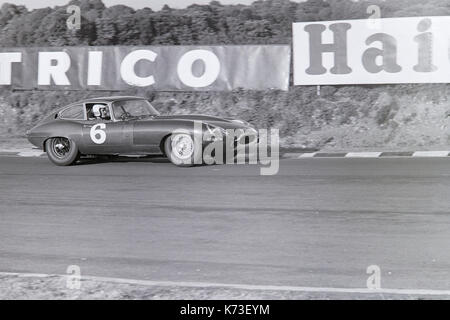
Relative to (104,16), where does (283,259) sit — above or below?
below

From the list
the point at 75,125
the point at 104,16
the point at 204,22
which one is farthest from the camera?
the point at 104,16

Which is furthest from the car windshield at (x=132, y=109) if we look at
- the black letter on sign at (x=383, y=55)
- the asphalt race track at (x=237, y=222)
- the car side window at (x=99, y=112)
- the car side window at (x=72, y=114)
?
the black letter on sign at (x=383, y=55)

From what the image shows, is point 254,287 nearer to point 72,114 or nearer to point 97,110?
point 97,110

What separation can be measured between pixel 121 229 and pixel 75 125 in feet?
16.4

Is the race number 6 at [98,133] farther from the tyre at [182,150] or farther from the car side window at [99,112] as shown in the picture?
the tyre at [182,150]

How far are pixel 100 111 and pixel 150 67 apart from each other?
6.57 metres

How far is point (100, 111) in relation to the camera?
1338cm

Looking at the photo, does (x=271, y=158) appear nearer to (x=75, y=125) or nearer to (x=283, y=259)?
(x=75, y=125)

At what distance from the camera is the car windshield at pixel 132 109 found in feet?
43.5

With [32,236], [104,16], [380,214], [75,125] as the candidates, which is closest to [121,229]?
[32,236]

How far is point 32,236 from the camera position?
336 inches

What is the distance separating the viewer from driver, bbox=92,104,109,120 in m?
13.4
